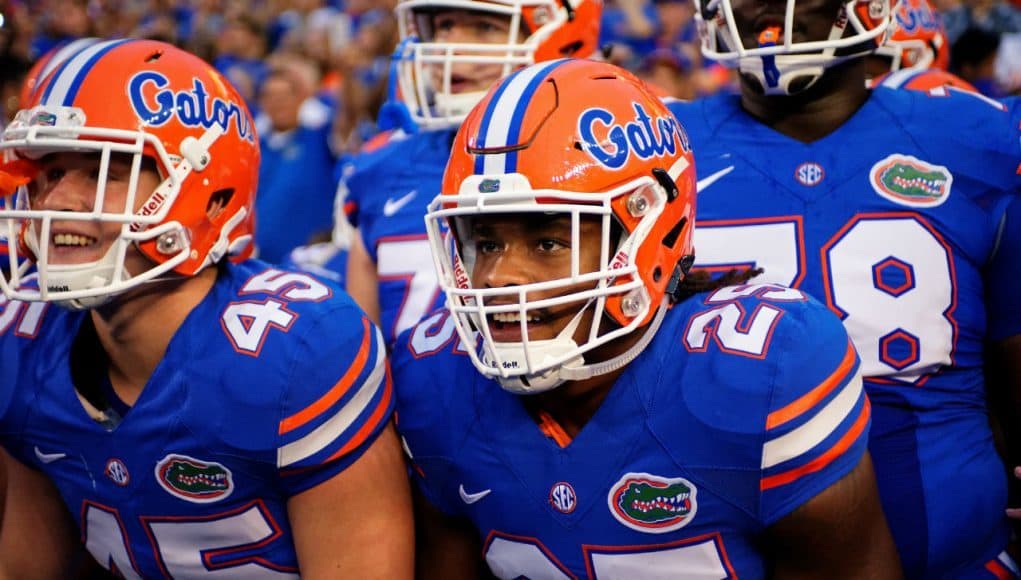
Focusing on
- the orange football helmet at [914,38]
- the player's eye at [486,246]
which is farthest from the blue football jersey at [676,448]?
the orange football helmet at [914,38]

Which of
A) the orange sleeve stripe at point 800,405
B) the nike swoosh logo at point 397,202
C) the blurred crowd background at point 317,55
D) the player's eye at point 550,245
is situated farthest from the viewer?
the blurred crowd background at point 317,55

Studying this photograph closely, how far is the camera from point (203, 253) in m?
2.09

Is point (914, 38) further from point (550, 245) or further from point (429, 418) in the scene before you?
point (429, 418)

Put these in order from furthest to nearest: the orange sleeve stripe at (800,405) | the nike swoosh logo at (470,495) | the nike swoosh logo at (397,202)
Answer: the nike swoosh logo at (397,202)
the nike swoosh logo at (470,495)
the orange sleeve stripe at (800,405)

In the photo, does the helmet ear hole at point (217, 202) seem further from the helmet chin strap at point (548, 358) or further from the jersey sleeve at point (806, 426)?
the jersey sleeve at point (806, 426)

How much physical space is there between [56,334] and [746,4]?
1424mm

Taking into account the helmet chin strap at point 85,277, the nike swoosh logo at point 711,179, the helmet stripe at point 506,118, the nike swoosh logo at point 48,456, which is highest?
the helmet stripe at point 506,118

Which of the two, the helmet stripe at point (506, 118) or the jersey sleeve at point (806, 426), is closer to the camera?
the jersey sleeve at point (806, 426)

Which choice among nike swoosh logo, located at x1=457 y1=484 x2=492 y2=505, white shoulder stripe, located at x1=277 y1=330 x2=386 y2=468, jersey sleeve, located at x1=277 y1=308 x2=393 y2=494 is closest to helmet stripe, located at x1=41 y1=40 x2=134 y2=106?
jersey sleeve, located at x1=277 y1=308 x2=393 y2=494

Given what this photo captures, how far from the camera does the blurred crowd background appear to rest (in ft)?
14.9

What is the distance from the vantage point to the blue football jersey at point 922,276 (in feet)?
6.94

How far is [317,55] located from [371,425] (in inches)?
222

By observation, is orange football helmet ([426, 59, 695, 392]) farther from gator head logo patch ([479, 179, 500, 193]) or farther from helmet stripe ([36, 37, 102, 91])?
helmet stripe ([36, 37, 102, 91])

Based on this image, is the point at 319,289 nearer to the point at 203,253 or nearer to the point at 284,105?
the point at 203,253
